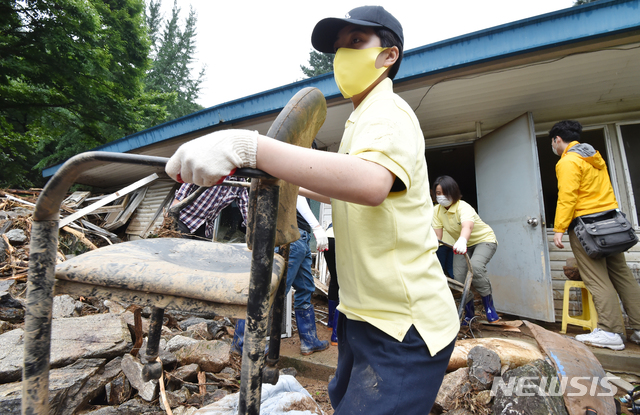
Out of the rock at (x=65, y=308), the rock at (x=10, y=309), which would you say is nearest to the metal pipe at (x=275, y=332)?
the rock at (x=65, y=308)

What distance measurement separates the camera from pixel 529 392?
74.4 inches

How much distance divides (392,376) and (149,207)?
840 cm

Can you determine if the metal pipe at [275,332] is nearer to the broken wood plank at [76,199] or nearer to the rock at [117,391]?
the rock at [117,391]

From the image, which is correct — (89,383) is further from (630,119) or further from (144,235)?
(630,119)

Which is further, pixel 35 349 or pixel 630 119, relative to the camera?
pixel 630 119

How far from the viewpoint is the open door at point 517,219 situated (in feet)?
12.0

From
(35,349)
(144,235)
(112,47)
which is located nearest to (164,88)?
(112,47)

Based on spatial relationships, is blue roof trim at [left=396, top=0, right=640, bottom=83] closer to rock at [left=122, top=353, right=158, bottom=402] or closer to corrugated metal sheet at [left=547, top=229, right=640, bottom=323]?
corrugated metal sheet at [left=547, top=229, right=640, bottom=323]

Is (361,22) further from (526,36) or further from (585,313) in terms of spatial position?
(585,313)

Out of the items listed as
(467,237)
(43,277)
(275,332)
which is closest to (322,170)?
(275,332)

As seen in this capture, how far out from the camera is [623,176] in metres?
4.28

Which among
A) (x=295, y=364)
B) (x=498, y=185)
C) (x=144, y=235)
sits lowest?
(x=295, y=364)

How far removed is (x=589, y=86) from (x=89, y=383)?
5.95 meters

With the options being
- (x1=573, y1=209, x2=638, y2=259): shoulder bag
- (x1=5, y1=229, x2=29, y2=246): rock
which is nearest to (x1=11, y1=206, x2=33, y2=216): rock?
(x1=5, y1=229, x2=29, y2=246): rock
